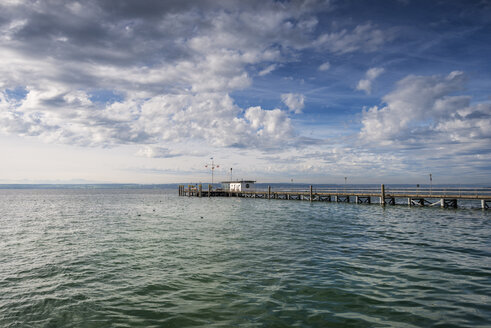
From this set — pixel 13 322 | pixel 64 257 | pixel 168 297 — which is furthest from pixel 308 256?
pixel 64 257

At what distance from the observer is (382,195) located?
4219 cm

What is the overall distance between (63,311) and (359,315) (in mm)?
8226

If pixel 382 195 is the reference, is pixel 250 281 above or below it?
below

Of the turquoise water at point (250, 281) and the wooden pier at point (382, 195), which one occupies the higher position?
the wooden pier at point (382, 195)

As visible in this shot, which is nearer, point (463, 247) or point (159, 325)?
point (159, 325)

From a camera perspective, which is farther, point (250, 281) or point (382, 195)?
point (382, 195)

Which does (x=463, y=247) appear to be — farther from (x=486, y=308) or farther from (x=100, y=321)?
(x=100, y=321)

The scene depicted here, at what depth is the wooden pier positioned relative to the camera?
36906 mm

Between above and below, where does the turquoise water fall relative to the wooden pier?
below

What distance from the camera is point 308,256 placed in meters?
13.7

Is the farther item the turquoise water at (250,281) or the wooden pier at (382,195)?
the wooden pier at (382,195)

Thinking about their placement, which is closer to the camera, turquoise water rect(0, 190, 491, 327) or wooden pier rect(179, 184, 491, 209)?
turquoise water rect(0, 190, 491, 327)

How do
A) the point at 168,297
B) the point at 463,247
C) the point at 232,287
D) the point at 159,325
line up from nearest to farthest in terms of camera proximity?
the point at 159,325 < the point at 168,297 < the point at 232,287 < the point at 463,247

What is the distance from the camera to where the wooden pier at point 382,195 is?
3691 cm
